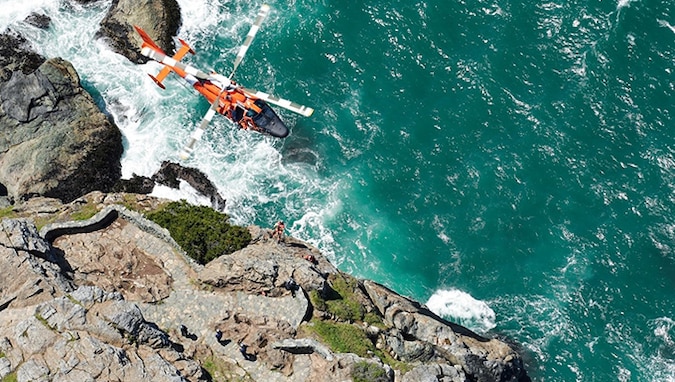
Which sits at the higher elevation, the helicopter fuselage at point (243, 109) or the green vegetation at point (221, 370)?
the helicopter fuselage at point (243, 109)

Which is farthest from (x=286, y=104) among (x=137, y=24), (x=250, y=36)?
(x=137, y=24)

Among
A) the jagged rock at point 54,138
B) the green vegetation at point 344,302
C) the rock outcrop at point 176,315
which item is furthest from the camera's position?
the jagged rock at point 54,138

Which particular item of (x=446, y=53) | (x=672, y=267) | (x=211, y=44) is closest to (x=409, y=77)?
(x=446, y=53)

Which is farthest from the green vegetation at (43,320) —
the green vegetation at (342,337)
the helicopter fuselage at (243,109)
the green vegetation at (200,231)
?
the helicopter fuselage at (243,109)

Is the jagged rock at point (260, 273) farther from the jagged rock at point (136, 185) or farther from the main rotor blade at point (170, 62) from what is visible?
the main rotor blade at point (170, 62)

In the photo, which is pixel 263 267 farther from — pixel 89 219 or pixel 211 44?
pixel 211 44

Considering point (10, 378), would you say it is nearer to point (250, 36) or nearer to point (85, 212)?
point (85, 212)

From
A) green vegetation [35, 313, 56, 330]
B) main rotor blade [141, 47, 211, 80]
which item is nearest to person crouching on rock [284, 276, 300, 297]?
green vegetation [35, 313, 56, 330]

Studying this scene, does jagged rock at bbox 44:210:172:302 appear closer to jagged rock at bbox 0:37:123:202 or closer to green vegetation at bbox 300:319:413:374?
green vegetation at bbox 300:319:413:374
